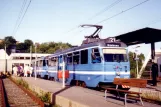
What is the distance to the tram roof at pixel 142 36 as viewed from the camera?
1394cm

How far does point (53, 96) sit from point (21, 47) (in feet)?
373

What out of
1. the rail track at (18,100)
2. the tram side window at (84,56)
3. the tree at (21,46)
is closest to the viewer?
the rail track at (18,100)

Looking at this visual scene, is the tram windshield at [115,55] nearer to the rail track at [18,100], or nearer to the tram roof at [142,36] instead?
the tram roof at [142,36]

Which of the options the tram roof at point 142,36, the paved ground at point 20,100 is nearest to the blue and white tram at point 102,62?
the tram roof at point 142,36

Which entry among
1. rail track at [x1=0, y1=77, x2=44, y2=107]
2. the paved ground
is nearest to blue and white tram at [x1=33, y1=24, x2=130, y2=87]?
rail track at [x1=0, y1=77, x2=44, y2=107]

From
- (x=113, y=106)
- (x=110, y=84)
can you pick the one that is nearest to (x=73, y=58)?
(x=110, y=84)

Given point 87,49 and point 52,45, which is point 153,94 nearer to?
point 87,49

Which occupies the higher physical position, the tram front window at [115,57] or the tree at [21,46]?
the tree at [21,46]

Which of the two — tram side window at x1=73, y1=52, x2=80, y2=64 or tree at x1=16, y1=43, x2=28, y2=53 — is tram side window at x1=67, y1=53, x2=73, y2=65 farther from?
tree at x1=16, y1=43, x2=28, y2=53

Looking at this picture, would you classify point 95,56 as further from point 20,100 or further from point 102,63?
point 20,100

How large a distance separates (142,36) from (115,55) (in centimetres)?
252

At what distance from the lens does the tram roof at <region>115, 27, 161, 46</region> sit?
45.7 ft

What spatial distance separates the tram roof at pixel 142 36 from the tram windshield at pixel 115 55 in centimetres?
131

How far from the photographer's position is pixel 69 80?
1802cm
